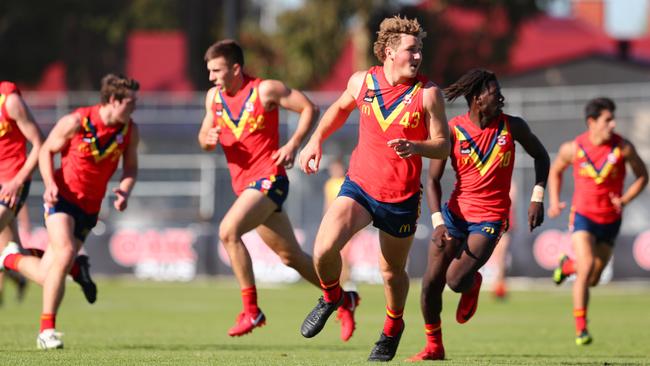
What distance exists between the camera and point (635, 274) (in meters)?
24.5

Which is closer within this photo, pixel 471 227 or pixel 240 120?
pixel 471 227

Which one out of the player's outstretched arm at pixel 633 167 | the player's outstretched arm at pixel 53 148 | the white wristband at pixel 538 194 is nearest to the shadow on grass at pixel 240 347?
the player's outstretched arm at pixel 53 148

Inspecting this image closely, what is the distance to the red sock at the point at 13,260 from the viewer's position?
12.0 metres

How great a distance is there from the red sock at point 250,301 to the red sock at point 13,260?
2.13 metres

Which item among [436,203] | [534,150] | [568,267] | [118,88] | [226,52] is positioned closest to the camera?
[436,203]

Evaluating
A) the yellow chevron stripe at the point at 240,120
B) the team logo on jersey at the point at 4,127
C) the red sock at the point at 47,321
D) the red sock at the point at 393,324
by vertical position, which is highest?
the yellow chevron stripe at the point at 240,120

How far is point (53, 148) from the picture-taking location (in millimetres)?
11641

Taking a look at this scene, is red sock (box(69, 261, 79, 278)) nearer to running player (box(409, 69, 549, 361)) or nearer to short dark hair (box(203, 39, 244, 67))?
short dark hair (box(203, 39, 244, 67))

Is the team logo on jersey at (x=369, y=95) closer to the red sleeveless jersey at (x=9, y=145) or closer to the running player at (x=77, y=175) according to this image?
the running player at (x=77, y=175)

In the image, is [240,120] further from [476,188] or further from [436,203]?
[476,188]

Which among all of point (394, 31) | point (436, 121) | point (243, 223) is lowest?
point (243, 223)

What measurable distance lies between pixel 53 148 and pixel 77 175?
0.36 meters

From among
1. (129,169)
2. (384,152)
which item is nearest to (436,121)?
(384,152)

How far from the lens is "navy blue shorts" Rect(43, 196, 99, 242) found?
1171cm
